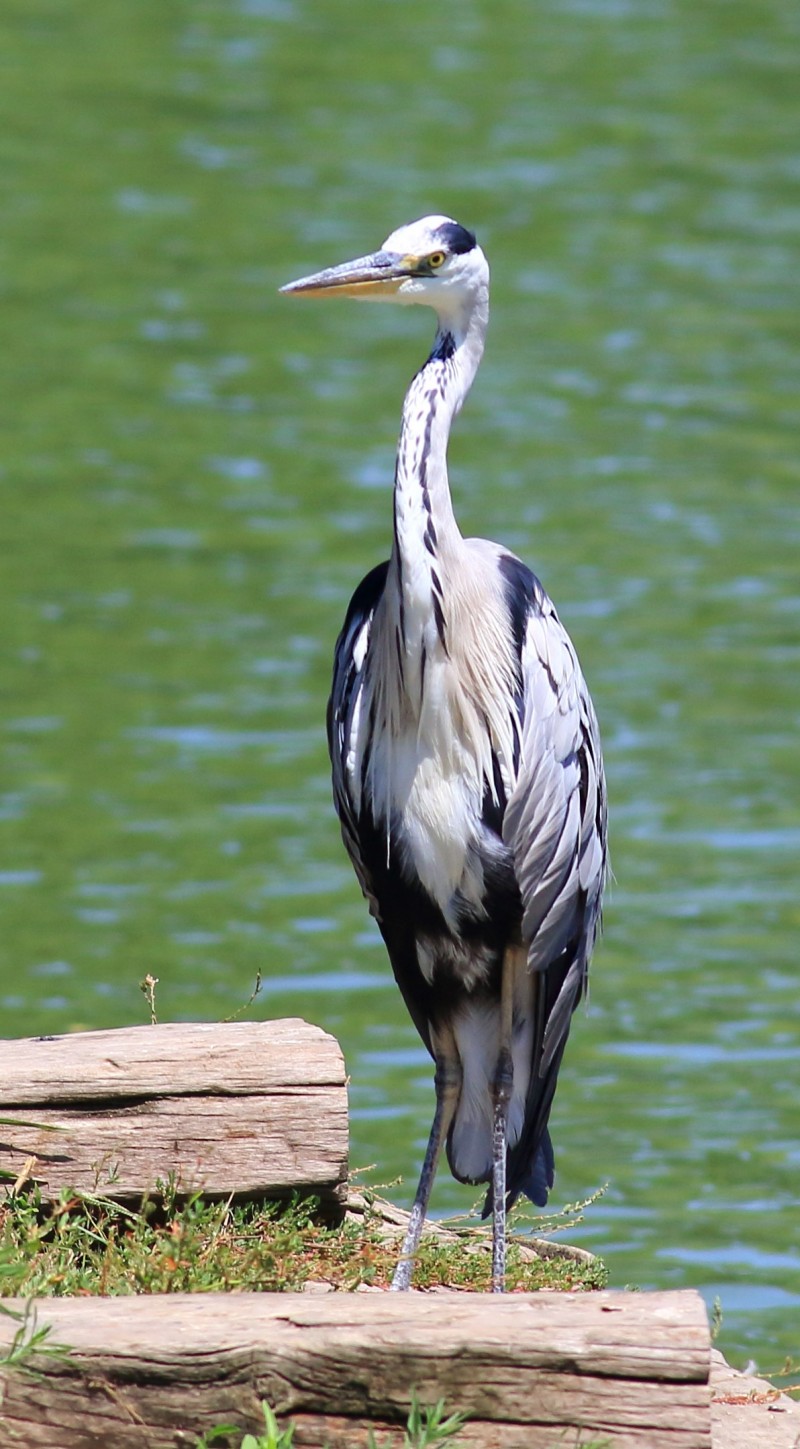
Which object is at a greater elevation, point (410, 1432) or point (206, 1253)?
point (410, 1432)

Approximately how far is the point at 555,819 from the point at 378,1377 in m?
1.93

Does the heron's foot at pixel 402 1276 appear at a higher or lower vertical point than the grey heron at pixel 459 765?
lower

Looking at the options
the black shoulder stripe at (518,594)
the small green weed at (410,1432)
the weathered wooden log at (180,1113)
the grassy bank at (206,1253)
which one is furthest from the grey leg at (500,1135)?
the small green weed at (410,1432)

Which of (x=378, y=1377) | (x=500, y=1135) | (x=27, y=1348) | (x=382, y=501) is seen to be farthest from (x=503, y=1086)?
(x=382, y=501)

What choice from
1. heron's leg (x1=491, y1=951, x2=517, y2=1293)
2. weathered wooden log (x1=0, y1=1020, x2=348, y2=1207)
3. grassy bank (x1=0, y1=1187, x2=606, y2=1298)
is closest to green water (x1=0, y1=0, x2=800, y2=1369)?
grassy bank (x1=0, y1=1187, x2=606, y2=1298)

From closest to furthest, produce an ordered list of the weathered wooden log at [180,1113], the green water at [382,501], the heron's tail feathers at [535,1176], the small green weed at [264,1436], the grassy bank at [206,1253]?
1. the small green weed at [264,1436]
2. the grassy bank at [206,1253]
3. the weathered wooden log at [180,1113]
4. the heron's tail feathers at [535,1176]
5. the green water at [382,501]

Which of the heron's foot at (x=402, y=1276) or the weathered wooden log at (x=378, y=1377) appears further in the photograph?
the heron's foot at (x=402, y=1276)

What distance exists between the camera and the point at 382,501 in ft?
43.6

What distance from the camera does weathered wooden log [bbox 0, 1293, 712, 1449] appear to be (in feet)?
12.4

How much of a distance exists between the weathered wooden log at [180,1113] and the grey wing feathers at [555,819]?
628 millimetres

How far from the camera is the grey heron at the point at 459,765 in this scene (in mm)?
5348

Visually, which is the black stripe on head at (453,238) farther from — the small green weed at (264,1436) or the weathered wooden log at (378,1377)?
the small green weed at (264,1436)

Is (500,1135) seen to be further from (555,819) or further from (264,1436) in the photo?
(264,1436)

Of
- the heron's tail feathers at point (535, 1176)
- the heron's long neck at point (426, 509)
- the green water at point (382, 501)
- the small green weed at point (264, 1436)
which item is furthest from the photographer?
the green water at point (382, 501)
